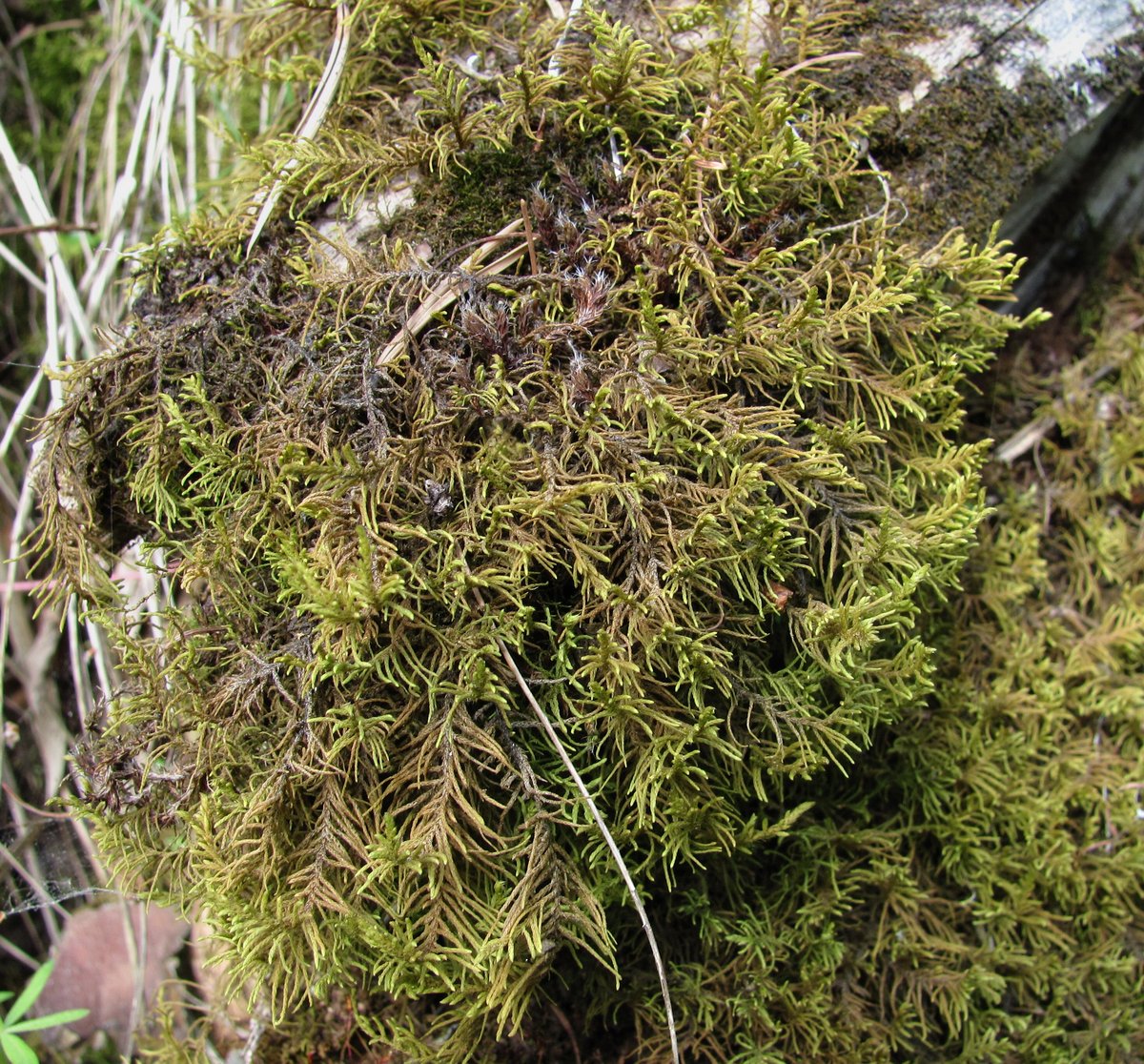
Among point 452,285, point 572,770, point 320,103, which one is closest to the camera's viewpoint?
point 572,770

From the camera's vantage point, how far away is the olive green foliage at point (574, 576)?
51.3 inches

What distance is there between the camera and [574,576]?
4.29 feet

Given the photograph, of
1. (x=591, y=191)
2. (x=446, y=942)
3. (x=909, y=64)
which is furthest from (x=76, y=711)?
(x=909, y=64)

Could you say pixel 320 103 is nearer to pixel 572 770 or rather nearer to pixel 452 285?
pixel 452 285

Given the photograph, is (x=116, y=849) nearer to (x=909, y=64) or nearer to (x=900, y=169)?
(x=900, y=169)

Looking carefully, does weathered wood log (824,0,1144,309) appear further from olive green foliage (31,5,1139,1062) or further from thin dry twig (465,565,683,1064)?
thin dry twig (465,565,683,1064)

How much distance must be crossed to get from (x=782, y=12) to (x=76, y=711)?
91.4 inches

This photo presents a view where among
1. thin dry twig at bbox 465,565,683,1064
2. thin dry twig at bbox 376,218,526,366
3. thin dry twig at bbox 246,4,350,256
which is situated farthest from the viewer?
thin dry twig at bbox 246,4,350,256

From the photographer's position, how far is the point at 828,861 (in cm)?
158

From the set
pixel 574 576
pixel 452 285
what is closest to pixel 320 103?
pixel 452 285

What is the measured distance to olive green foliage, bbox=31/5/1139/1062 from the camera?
130 cm

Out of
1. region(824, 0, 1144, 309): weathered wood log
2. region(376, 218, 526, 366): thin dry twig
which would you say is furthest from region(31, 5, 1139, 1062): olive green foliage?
region(824, 0, 1144, 309): weathered wood log

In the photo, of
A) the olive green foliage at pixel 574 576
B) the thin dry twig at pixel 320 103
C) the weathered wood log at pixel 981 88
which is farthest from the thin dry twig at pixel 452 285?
the weathered wood log at pixel 981 88

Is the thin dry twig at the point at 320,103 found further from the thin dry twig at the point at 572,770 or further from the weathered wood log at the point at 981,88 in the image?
the weathered wood log at the point at 981,88
